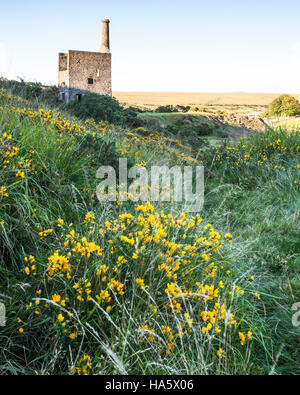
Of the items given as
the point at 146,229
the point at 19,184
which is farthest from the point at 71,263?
the point at 19,184

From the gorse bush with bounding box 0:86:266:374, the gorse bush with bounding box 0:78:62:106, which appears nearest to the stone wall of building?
the gorse bush with bounding box 0:78:62:106

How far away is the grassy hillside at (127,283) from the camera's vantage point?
1929 millimetres

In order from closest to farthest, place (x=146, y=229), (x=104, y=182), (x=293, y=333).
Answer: (x=293, y=333) → (x=146, y=229) → (x=104, y=182)

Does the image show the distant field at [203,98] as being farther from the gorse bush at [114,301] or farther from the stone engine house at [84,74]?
the gorse bush at [114,301]

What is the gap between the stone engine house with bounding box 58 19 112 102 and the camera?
107 ft

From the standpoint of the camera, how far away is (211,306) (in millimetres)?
2336

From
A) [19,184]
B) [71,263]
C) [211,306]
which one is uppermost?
[19,184]

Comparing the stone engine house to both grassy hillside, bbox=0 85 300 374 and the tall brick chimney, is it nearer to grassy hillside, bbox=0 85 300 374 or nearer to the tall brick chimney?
the tall brick chimney

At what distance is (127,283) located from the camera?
91.8 inches
